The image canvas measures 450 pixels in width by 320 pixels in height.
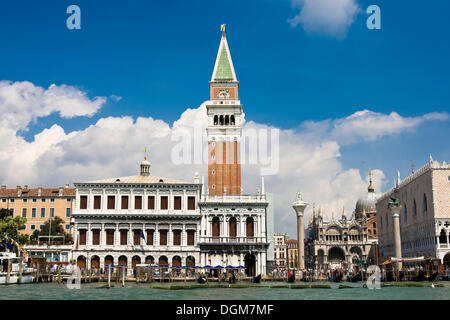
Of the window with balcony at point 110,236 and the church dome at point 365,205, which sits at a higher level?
the church dome at point 365,205

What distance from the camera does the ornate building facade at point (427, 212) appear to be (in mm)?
60031

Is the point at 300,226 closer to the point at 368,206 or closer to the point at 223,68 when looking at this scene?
the point at 223,68

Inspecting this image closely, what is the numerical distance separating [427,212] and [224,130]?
26303mm

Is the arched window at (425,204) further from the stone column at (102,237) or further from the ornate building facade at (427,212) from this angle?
the stone column at (102,237)

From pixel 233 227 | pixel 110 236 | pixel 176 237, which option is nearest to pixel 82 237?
pixel 110 236

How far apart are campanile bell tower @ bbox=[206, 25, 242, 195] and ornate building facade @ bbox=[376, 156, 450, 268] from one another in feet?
73.8

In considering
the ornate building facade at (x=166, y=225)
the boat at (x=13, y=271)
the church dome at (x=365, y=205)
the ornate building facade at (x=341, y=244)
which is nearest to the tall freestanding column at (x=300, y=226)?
the ornate building facade at (x=166, y=225)

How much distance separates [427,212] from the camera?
2472 inches

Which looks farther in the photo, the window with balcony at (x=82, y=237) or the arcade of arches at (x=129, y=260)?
the window with balcony at (x=82, y=237)

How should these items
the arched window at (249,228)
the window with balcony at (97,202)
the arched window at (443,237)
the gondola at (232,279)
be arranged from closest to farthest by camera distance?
the gondola at (232,279) < the window with balcony at (97,202) < the arched window at (249,228) < the arched window at (443,237)

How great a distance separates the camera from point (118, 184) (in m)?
51.2

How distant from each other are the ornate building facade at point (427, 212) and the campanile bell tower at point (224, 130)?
2249 cm
